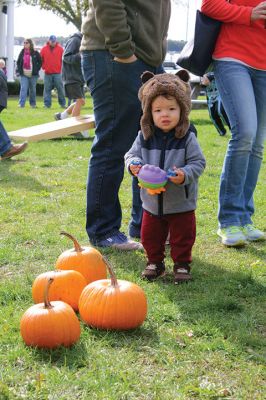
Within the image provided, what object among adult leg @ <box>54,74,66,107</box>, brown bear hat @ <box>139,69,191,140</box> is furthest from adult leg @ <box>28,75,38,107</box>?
brown bear hat @ <box>139,69,191,140</box>

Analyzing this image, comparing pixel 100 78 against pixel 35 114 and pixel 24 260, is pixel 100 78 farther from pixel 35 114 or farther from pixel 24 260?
pixel 35 114

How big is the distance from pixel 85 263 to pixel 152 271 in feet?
1.60

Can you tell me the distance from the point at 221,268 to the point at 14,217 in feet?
7.20

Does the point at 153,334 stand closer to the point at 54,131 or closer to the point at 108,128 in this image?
the point at 108,128

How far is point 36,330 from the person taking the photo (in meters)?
2.94

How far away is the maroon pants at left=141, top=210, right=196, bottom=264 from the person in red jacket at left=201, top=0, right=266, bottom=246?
2.68 ft

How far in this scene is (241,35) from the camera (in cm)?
464

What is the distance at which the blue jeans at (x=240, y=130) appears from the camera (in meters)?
4.60

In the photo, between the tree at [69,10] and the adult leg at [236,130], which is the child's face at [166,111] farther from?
the tree at [69,10]

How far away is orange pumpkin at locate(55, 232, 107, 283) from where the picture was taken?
371 centimetres

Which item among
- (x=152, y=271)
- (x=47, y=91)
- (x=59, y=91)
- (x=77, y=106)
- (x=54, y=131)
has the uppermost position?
(x=152, y=271)

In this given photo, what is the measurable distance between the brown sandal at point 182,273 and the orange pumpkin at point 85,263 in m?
0.44

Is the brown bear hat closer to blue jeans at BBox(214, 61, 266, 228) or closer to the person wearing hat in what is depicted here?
the person wearing hat

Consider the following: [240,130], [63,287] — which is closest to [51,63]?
[240,130]
